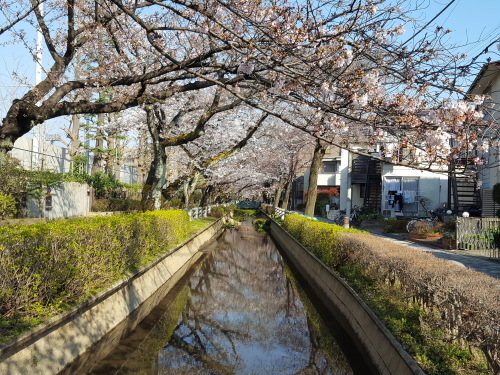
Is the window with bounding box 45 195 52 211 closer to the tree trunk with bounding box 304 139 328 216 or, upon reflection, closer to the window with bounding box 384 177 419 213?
the tree trunk with bounding box 304 139 328 216

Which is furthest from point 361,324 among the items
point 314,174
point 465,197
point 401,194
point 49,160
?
point 401,194

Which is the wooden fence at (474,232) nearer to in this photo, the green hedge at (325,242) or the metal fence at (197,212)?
the green hedge at (325,242)

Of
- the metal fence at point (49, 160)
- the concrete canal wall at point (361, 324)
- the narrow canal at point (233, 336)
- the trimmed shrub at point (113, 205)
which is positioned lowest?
the narrow canal at point (233, 336)

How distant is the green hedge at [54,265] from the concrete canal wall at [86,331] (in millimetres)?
190

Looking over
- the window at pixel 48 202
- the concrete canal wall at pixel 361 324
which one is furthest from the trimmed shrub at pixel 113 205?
the concrete canal wall at pixel 361 324

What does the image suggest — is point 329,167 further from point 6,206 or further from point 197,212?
point 6,206

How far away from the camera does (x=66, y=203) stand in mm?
21250

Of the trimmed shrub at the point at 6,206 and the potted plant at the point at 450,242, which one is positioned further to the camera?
the potted plant at the point at 450,242

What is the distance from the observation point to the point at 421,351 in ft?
20.4

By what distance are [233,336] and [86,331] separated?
3.03 meters

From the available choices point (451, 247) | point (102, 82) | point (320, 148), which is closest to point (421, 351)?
point (102, 82)

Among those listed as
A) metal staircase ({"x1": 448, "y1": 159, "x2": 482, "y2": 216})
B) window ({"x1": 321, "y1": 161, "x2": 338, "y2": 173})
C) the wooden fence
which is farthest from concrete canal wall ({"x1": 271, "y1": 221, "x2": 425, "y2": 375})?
window ({"x1": 321, "y1": 161, "x2": 338, "y2": 173})

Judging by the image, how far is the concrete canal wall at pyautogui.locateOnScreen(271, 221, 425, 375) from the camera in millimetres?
6320

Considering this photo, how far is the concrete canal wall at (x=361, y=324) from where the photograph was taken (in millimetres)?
6320
